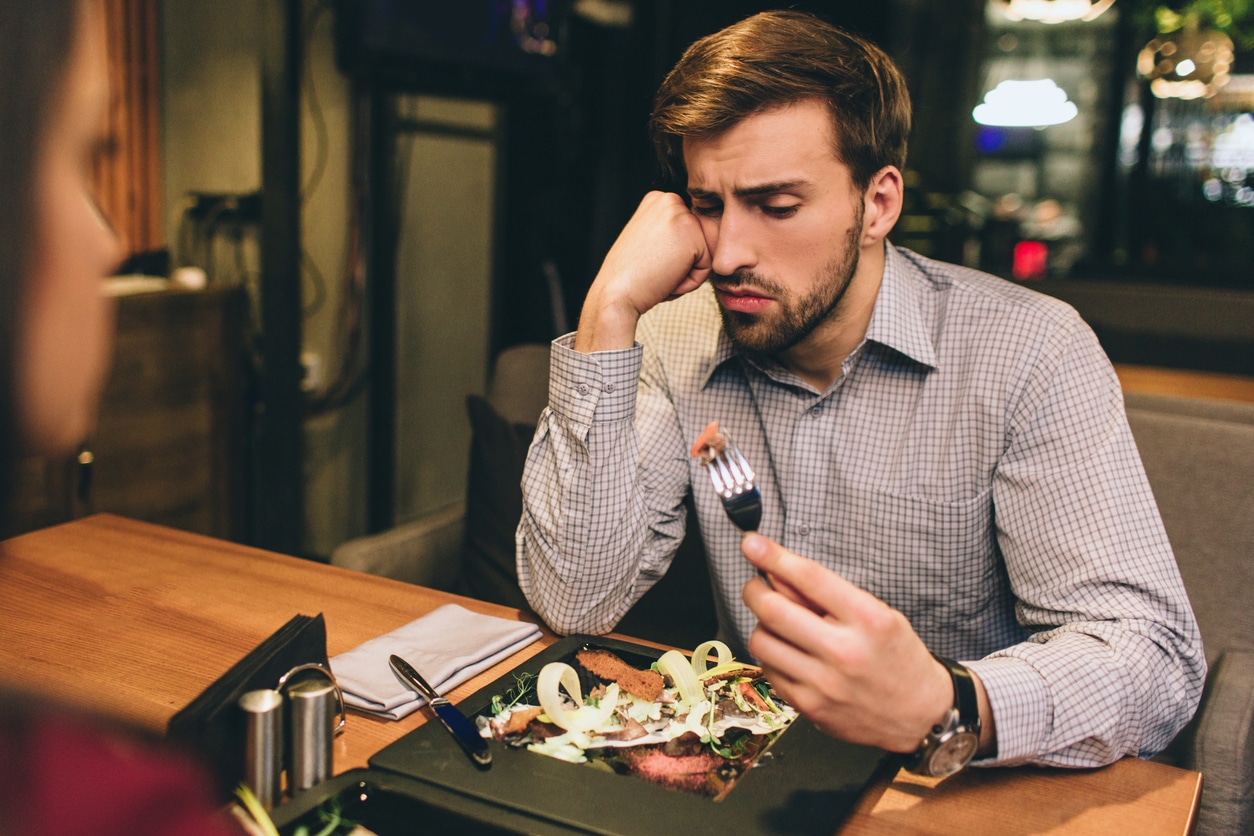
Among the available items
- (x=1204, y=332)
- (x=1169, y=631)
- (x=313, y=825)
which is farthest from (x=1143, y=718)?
(x=1204, y=332)

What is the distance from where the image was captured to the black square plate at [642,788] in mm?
771

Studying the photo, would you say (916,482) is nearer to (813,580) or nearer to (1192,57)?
(813,580)

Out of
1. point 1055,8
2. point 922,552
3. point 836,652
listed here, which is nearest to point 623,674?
point 836,652

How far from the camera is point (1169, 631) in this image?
1.06m

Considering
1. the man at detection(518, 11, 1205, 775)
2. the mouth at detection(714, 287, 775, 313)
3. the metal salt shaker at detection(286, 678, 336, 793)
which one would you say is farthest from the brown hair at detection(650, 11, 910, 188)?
the metal salt shaker at detection(286, 678, 336, 793)

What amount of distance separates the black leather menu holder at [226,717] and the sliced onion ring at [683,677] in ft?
1.23

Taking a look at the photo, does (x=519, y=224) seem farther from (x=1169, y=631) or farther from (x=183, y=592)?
(x=1169, y=631)

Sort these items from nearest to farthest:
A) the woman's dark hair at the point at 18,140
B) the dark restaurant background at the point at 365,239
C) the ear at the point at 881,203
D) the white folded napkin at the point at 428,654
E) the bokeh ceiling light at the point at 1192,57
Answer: the woman's dark hair at the point at 18,140, the white folded napkin at the point at 428,654, the ear at the point at 881,203, the dark restaurant background at the point at 365,239, the bokeh ceiling light at the point at 1192,57

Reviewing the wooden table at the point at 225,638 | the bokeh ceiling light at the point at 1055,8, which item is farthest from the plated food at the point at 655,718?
the bokeh ceiling light at the point at 1055,8

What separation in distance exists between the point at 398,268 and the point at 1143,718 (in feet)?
9.56

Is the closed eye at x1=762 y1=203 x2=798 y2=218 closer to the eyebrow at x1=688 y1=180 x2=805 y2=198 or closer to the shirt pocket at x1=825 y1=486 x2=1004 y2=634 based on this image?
the eyebrow at x1=688 y1=180 x2=805 y2=198

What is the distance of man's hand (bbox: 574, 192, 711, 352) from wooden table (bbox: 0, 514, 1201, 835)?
0.41 metres

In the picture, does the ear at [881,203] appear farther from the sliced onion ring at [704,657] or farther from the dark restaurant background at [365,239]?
the dark restaurant background at [365,239]

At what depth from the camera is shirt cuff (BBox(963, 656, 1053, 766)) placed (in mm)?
889
